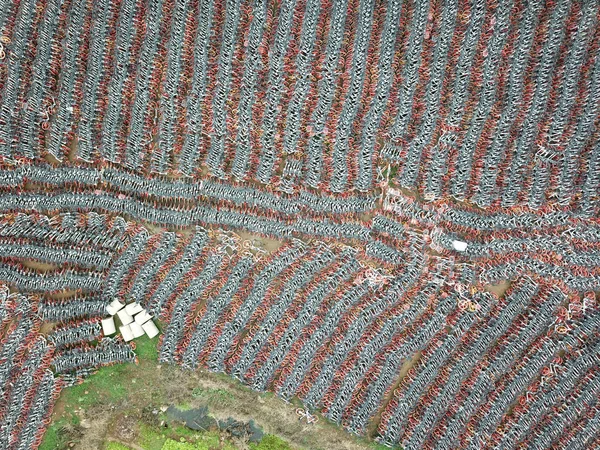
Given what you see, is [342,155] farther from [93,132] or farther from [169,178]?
[93,132]

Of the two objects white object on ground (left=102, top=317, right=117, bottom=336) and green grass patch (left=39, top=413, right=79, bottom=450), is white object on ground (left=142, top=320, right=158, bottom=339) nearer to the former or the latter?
white object on ground (left=102, top=317, right=117, bottom=336)

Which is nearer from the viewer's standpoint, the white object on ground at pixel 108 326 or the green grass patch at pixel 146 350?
the white object on ground at pixel 108 326

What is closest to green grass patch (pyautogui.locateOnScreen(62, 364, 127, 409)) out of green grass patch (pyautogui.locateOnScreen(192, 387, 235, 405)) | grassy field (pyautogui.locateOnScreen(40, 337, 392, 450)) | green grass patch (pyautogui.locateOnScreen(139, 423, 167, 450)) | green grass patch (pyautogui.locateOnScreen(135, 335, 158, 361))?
grassy field (pyautogui.locateOnScreen(40, 337, 392, 450))

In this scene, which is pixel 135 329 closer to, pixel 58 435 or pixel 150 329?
pixel 150 329

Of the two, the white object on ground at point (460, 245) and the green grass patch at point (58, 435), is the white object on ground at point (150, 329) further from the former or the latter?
the white object on ground at point (460, 245)

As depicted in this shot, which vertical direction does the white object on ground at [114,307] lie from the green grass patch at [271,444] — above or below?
above

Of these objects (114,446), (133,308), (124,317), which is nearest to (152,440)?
(114,446)

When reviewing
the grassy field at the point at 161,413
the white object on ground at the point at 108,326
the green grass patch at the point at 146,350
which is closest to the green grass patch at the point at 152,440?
the grassy field at the point at 161,413

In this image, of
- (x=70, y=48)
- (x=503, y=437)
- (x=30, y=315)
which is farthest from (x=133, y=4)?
(x=503, y=437)
